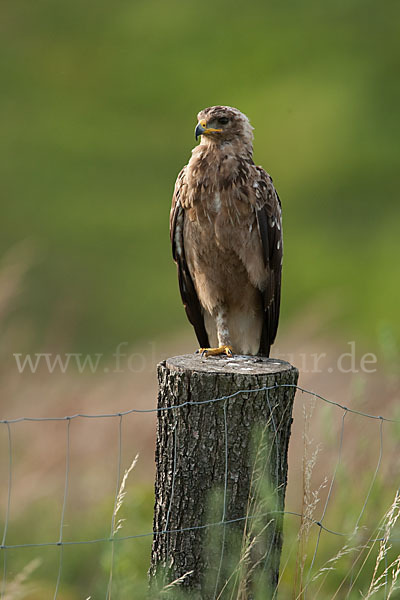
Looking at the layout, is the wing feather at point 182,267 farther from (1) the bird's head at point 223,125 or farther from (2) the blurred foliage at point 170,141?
(2) the blurred foliage at point 170,141

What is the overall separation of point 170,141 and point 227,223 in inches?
520

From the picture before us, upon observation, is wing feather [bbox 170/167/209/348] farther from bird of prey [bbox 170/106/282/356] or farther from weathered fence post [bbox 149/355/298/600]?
weathered fence post [bbox 149/355/298/600]

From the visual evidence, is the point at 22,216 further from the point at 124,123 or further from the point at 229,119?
the point at 229,119

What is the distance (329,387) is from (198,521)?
2.89 meters

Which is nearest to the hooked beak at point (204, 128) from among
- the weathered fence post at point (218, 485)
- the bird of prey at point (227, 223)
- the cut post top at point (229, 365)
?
the bird of prey at point (227, 223)

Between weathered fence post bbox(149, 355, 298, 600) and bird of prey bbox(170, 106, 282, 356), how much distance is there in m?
1.34

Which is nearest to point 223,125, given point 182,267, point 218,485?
point 182,267

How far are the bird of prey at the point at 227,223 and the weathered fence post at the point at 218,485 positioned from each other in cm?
134

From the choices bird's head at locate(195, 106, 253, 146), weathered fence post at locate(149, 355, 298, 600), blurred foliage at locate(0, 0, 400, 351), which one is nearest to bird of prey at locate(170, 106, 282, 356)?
bird's head at locate(195, 106, 253, 146)

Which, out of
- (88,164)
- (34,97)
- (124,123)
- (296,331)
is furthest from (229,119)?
(34,97)

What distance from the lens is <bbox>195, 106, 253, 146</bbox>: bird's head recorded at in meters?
4.00

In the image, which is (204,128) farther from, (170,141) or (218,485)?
(170,141)

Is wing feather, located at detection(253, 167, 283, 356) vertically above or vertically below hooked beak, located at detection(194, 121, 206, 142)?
below

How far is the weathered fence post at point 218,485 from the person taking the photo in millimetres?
2508
